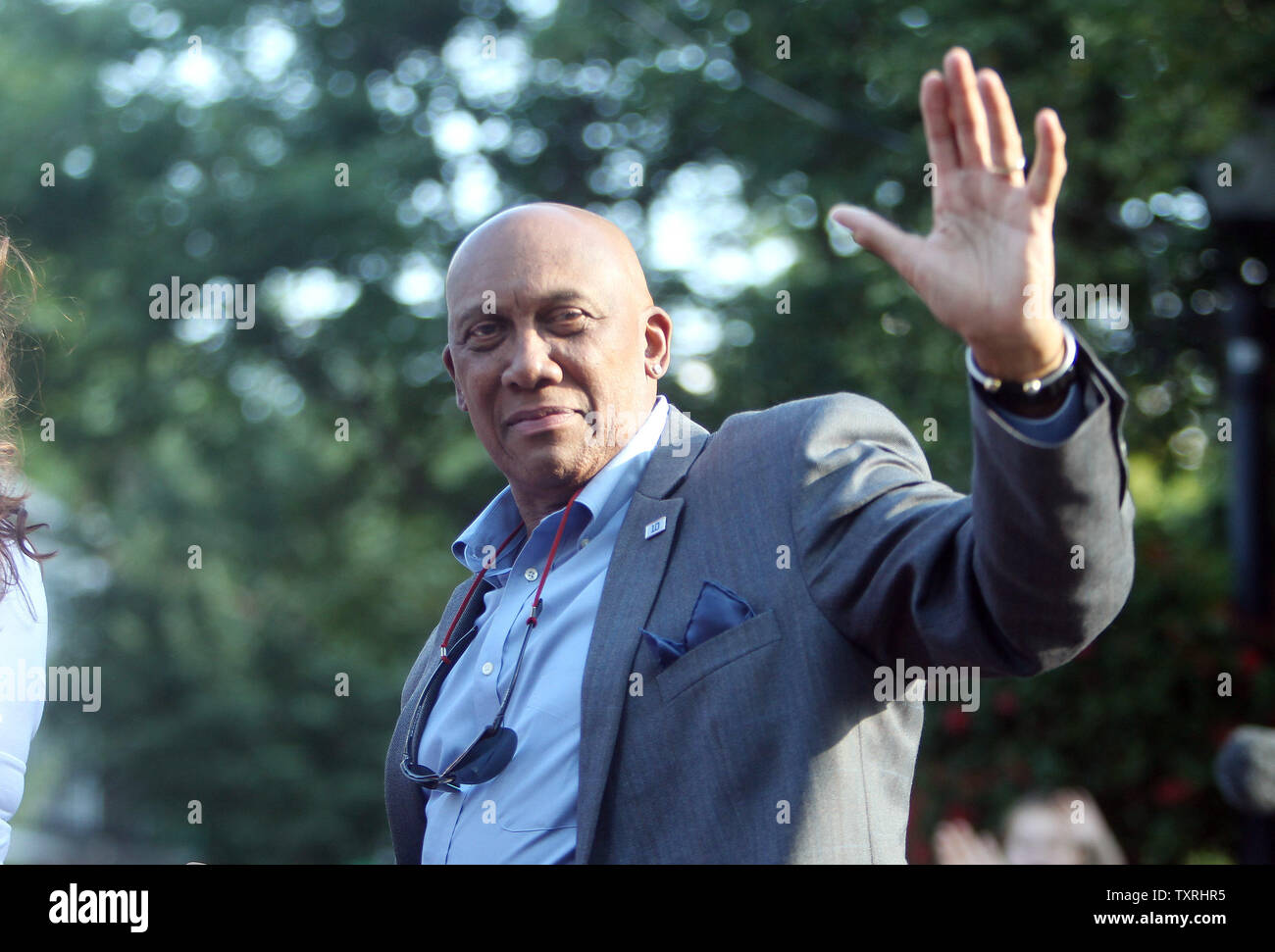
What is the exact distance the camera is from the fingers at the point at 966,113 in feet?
5.98

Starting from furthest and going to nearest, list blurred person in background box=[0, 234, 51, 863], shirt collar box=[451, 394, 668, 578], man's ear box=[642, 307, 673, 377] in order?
1. man's ear box=[642, 307, 673, 377]
2. shirt collar box=[451, 394, 668, 578]
3. blurred person in background box=[0, 234, 51, 863]

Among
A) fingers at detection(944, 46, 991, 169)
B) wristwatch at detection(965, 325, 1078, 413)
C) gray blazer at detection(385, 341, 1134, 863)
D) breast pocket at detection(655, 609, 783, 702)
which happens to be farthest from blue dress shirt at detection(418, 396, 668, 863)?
fingers at detection(944, 46, 991, 169)

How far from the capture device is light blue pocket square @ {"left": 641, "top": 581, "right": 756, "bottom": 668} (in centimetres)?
217

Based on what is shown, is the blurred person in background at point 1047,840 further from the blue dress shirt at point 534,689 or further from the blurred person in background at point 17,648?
the blurred person in background at point 17,648

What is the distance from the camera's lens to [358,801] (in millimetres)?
15391

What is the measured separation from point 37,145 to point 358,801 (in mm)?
7468

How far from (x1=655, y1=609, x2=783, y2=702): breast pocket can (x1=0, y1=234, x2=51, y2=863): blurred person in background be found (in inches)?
44.6

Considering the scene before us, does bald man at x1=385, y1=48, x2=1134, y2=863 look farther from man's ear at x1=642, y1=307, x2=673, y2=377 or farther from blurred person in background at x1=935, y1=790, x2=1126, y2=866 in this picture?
blurred person in background at x1=935, y1=790, x2=1126, y2=866

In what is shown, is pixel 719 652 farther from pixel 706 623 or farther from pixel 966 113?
pixel 966 113

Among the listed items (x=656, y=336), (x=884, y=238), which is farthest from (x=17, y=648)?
(x=884, y=238)

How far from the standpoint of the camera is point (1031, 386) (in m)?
1.80

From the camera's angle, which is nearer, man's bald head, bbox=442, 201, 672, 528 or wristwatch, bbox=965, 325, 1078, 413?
wristwatch, bbox=965, 325, 1078, 413
